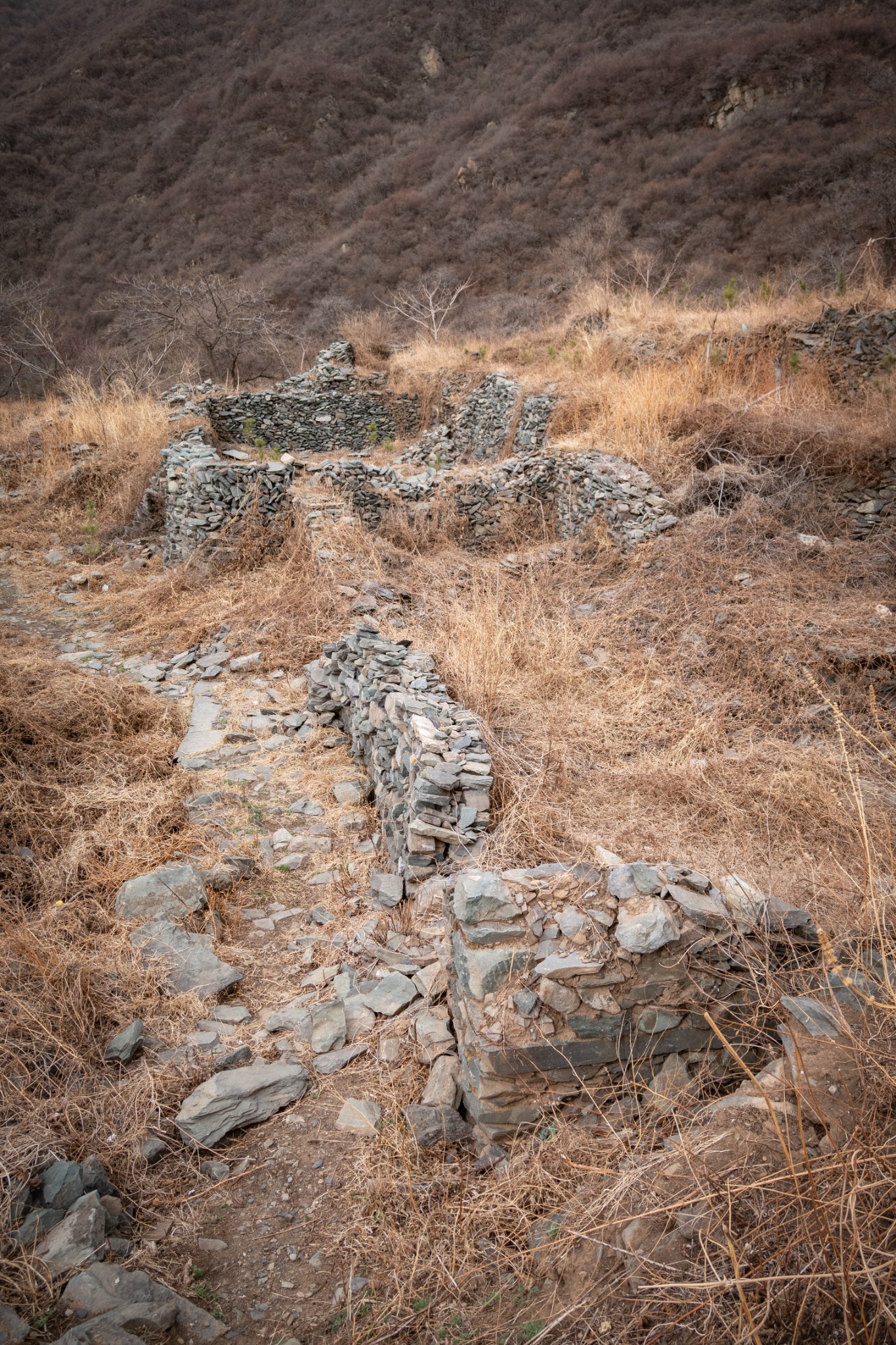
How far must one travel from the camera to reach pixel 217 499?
26.7 feet

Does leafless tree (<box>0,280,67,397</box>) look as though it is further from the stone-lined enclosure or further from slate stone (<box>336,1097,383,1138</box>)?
slate stone (<box>336,1097,383,1138</box>)

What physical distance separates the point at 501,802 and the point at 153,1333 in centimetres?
235

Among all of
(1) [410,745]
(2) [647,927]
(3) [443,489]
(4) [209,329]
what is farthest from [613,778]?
(4) [209,329]

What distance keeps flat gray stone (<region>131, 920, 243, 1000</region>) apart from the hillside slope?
15085mm

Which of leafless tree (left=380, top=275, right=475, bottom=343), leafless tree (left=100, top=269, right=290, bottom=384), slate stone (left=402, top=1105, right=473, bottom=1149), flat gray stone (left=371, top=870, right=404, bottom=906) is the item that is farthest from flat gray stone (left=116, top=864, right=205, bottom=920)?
leafless tree (left=380, top=275, right=475, bottom=343)

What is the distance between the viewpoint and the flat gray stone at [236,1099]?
2363mm

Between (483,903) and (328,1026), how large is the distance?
947mm

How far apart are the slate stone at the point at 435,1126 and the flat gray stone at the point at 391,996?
502mm

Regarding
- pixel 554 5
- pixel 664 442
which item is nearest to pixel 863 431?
pixel 664 442

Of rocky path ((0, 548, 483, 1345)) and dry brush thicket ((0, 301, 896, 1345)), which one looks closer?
dry brush thicket ((0, 301, 896, 1345))

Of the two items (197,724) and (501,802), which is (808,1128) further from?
(197,724)

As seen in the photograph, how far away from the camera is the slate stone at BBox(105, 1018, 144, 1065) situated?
2.59 meters

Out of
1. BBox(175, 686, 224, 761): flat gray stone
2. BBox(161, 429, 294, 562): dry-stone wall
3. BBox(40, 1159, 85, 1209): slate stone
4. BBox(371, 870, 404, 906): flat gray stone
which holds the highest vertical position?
BBox(161, 429, 294, 562): dry-stone wall

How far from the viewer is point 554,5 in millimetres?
27766
